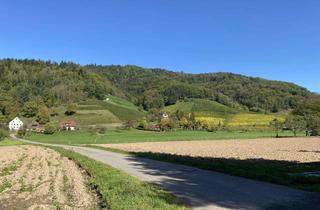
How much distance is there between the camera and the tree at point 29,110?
577 ft

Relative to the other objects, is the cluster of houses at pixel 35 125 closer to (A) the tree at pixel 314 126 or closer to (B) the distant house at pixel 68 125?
(B) the distant house at pixel 68 125

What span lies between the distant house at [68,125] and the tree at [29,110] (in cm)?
1947

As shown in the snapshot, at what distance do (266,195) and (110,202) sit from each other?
5405mm

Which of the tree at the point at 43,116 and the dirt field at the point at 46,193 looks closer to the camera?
the dirt field at the point at 46,193

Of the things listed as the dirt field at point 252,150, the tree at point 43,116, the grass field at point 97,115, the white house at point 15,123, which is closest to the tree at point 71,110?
the grass field at point 97,115

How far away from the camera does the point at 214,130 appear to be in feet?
490

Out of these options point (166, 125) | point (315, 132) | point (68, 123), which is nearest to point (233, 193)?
point (315, 132)

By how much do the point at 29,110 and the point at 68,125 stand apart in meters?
25.9

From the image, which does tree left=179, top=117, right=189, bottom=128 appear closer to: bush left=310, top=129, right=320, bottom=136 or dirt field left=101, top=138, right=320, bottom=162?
bush left=310, top=129, right=320, bottom=136

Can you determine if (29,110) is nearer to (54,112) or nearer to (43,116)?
(54,112)

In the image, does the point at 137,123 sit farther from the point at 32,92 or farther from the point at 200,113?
the point at 32,92

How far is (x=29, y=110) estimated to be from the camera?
175500 millimetres

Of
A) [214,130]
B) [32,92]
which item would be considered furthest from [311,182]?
[32,92]

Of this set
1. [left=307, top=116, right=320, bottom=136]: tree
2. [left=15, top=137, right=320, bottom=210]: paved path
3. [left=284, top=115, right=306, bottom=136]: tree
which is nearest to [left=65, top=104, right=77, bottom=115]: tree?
[left=284, top=115, right=306, bottom=136]: tree
